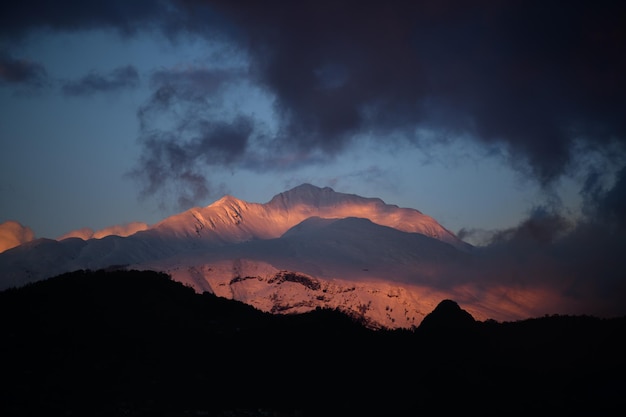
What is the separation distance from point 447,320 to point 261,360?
18.3 metres

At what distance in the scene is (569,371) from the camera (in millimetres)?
55000

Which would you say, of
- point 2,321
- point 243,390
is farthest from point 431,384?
point 2,321

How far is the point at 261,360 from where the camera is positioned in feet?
175

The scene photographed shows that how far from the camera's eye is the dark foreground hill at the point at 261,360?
46781mm

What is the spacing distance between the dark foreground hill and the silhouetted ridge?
184 mm

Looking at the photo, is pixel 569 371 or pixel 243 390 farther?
pixel 569 371

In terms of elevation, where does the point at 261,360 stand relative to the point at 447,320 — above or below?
Result: below

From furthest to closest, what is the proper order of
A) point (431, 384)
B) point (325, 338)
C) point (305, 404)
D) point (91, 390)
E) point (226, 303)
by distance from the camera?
point (226, 303) → point (325, 338) → point (431, 384) → point (305, 404) → point (91, 390)

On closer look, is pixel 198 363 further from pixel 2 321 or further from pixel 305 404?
pixel 2 321

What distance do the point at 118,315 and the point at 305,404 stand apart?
17348 mm

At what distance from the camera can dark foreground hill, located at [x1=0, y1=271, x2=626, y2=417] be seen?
46.8 m

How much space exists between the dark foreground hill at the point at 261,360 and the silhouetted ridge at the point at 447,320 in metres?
0.18

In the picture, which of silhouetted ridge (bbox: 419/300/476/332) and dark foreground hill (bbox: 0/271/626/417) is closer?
dark foreground hill (bbox: 0/271/626/417)

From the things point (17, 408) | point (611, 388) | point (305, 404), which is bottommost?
point (17, 408)
